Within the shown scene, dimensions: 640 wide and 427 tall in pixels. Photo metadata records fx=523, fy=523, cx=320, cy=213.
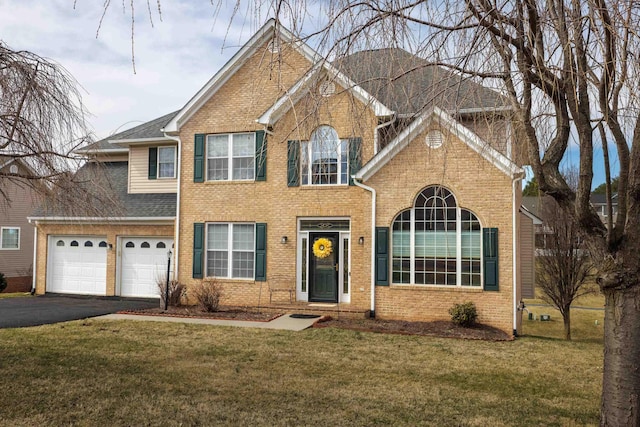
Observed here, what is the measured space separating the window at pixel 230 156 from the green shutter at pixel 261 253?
164cm

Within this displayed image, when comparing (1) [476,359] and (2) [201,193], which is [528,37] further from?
(2) [201,193]

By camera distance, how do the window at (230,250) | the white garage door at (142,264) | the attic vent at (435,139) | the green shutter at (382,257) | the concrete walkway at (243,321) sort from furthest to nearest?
the white garage door at (142,264) < the window at (230,250) < the green shutter at (382,257) < the concrete walkway at (243,321) < the attic vent at (435,139)

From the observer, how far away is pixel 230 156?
51.7ft

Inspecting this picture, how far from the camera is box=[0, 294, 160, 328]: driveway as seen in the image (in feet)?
42.3

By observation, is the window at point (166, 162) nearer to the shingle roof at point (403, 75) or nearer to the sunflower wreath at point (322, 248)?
the sunflower wreath at point (322, 248)

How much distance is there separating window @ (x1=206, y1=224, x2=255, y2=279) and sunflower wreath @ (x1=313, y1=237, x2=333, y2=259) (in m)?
2.03

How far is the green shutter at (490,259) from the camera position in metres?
12.5

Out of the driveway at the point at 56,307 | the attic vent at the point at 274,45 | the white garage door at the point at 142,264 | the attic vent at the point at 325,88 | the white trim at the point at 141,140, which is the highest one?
the white trim at the point at 141,140

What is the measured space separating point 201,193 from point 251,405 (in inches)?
412

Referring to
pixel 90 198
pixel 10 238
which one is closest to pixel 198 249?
pixel 90 198

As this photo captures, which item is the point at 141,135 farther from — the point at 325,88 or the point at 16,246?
the point at 325,88

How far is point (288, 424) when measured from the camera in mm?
5582

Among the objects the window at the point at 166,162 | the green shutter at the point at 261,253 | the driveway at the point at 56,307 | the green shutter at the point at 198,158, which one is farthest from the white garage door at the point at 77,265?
the green shutter at the point at 261,253

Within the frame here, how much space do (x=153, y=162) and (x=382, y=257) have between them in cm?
940
